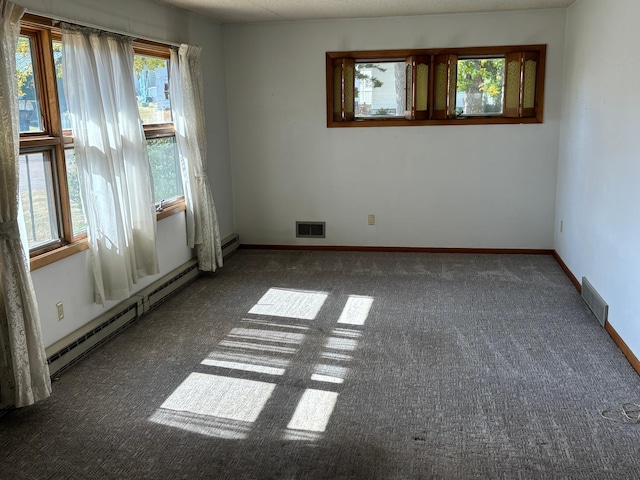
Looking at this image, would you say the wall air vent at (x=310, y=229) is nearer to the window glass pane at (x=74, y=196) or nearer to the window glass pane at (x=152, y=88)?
the window glass pane at (x=152, y=88)

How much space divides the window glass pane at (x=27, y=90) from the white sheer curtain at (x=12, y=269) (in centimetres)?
38

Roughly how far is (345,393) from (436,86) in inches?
151

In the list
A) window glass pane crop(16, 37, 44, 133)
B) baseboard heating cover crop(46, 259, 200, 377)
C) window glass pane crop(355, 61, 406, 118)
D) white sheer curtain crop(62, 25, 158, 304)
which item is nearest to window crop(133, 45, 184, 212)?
white sheer curtain crop(62, 25, 158, 304)

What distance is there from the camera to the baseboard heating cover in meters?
3.64

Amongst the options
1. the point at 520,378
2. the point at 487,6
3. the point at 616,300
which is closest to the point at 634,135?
the point at 616,300

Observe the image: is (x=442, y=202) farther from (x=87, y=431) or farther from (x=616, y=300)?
(x=87, y=431)

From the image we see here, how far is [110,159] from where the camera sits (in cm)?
407

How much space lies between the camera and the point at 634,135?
3674 mm

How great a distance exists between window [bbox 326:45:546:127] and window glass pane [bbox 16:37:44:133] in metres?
3.34

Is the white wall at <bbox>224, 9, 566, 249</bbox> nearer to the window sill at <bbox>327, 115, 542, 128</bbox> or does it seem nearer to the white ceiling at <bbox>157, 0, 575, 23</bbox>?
the window sill at <bbox>327, 115, 542, 128</bbox>

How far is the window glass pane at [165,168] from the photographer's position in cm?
509

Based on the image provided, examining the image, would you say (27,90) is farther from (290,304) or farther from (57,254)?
(290,304)

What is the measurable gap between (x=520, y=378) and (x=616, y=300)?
101cm

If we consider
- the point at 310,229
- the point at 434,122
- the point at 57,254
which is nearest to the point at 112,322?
the point at 57,254
